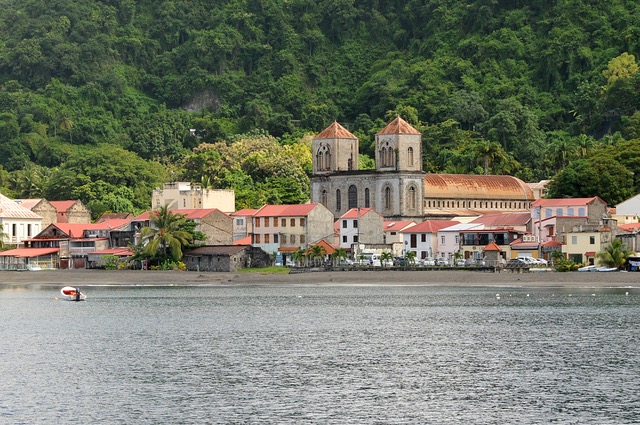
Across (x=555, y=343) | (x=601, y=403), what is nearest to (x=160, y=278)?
(x=555, y=343)

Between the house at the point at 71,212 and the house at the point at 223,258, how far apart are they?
28.0 m

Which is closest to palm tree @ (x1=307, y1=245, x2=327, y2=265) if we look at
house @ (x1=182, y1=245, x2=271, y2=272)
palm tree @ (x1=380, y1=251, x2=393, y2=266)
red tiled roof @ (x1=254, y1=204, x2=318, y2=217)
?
house @ (x1=182, y1=245, x2=271, y2=272)

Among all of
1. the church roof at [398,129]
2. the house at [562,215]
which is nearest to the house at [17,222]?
the church roof at [398,129]

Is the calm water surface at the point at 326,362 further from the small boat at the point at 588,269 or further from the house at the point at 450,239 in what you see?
the house at the point at 450,239

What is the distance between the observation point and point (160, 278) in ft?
380

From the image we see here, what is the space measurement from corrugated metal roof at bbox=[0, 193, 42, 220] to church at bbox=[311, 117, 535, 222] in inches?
1246

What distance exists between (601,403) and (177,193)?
100771 mm

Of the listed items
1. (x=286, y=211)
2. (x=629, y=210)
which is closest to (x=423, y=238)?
(x=286, y=211)

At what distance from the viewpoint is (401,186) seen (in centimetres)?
14675

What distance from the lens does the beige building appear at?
144 meters

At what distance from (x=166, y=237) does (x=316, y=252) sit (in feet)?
44.6

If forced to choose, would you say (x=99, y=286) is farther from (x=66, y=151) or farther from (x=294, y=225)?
(x=66, y=151)

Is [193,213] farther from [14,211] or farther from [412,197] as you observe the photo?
[412,197]

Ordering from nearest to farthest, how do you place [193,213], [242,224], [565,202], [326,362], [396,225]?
1. [326,362]
2. [565,202]
3. [193,213]
4. [242,224]
5. [396,225]
